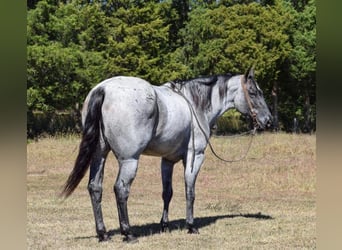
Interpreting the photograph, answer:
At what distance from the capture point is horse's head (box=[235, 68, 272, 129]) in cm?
716

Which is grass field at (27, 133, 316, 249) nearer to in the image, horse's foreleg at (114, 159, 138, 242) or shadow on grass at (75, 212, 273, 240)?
shadow on grass at (75, 212, 273, 240)

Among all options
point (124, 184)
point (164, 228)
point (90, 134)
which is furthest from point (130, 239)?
point (90, 134)

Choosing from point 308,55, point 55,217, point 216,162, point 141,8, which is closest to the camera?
point 55,217

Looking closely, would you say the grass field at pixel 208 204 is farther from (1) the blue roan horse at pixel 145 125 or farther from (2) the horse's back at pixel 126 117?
(2) the horse's back at pixel 126 117

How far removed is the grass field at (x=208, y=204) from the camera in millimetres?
6113

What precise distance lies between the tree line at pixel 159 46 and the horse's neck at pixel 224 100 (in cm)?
1660

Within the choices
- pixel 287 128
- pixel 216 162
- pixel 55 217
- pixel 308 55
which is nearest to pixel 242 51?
pixel 308 55

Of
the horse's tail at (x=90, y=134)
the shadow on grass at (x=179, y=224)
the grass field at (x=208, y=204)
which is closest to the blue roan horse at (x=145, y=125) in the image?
the horse's tail at (x=90, y=134)

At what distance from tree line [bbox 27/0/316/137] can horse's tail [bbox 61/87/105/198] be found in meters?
17.5

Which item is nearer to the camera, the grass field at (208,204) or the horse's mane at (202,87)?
the grass field at (208,204)

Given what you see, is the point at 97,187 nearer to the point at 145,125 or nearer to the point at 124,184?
the point at 124,184
